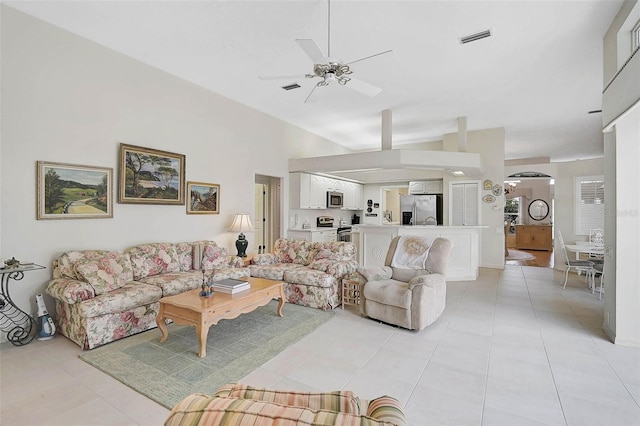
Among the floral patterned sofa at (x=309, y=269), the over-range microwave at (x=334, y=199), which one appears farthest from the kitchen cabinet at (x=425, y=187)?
the floral patterned sofa at (x=309, y=269)

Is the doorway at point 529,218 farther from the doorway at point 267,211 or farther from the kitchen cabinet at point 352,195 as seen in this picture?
the doorway at point 267,211

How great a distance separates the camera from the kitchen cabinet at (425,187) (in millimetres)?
8289

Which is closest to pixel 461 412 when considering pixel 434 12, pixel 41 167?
pixel 434 12

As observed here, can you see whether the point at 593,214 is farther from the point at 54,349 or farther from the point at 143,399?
the point at 54,349

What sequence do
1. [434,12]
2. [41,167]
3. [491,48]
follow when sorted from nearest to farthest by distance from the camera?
1. [434,12]
2. [41,167]
3. [491,48]

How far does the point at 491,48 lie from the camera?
364cm

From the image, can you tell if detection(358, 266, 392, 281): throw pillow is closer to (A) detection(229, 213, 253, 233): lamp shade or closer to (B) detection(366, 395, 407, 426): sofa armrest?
(A) detection(229, 213, 253, 233): lamp shade

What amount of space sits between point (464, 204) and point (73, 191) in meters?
7.46

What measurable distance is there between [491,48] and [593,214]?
563 cm

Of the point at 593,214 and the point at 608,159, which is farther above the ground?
the point at 608,159

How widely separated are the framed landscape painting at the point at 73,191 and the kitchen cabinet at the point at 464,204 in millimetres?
6989

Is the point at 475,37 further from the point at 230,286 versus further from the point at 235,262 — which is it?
the point at 235,262

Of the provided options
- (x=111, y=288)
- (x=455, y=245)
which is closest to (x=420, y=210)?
(x=455, y=245)

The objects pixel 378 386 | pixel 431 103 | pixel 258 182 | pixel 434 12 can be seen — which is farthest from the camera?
pixel 258 182
